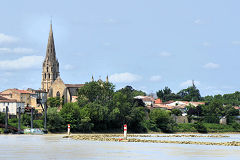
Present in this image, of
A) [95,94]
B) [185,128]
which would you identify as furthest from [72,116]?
[185,128]

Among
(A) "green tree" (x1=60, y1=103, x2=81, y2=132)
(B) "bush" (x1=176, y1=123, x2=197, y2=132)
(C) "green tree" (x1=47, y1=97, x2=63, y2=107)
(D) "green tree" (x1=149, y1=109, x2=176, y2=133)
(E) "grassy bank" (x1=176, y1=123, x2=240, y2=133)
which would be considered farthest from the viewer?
(C) "green tree" (x1=47, y1=97, x2=63, y2=107)

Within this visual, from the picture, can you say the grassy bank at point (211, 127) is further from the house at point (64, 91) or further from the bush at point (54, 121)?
the bush at point (54, 121)

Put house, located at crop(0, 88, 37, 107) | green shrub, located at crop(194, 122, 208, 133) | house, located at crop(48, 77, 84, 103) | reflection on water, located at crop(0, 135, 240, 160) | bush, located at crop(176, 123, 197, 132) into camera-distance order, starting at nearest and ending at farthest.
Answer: reflection on water, located at crop(0, 135, 240, 160)
bush, located at crop(176, 123, 197, 132)
green shrub, located at crop(194, 122, 208, 133)
house, located at crop(0, 88, 37, 107)
house, located at crop(48, 77, 84, 103)

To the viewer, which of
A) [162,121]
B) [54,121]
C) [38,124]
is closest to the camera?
[54,121]

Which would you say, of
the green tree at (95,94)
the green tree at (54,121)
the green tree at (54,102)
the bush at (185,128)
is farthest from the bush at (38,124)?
the green tree at (54,102)

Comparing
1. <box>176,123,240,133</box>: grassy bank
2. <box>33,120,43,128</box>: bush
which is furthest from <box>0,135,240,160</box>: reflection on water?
<box>176,123,240,133</box>: grassy bank

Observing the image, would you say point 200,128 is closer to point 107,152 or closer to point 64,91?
point 64,91

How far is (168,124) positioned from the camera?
449 feet

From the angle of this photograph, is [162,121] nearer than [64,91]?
Yes

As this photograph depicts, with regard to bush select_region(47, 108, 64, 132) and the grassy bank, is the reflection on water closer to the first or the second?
bush select_region(47, 108, 64, 132)

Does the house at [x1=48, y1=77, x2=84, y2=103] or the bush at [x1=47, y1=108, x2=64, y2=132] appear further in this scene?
the house at [x1=48, y1=77, x2=84, y2=103]

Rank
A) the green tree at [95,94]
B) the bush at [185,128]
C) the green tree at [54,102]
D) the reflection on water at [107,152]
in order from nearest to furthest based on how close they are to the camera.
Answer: the reflection on water at [107,152]
the green tree at [95,94]
the bush at [185,128]
the green tree at [54,102]

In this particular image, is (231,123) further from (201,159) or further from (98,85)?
(201,159)

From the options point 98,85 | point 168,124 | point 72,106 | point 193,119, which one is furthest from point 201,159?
point 193,119
